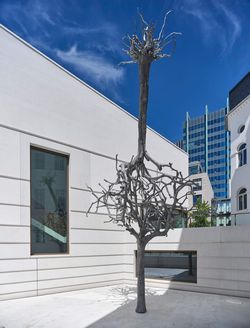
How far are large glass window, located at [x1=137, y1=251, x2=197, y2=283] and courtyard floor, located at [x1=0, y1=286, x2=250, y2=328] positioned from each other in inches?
45.8

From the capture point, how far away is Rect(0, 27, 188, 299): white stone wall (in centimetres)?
1016

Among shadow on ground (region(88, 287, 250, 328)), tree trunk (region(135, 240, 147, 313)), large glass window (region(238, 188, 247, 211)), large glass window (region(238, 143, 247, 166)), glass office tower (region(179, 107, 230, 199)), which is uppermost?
glass office tower (region(179, 107, 230, 199))

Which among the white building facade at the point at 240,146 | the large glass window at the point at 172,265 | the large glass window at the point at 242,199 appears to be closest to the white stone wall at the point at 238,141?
the white building facade at the point at 240,146

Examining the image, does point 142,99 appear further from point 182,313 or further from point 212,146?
point 212,146

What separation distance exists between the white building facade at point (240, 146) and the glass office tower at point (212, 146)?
73.8 metres

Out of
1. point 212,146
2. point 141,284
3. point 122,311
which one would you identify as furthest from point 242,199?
point 212,146

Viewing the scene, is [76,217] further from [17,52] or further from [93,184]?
[17,52]

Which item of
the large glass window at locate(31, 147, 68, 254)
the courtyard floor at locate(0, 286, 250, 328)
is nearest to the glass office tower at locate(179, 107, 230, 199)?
the large glass window at locate(31, 147, 68, 254)

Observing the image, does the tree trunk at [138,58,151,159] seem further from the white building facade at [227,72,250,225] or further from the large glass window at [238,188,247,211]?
the large glass window at [238,188,247,211]

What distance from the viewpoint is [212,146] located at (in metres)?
94.9

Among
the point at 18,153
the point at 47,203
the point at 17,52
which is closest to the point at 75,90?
the point at 17,52

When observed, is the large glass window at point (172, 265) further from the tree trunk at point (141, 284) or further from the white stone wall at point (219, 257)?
the tree trunk at point (141, 284)

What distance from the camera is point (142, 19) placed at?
8.41m

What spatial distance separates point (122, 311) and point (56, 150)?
6132 millimetres
